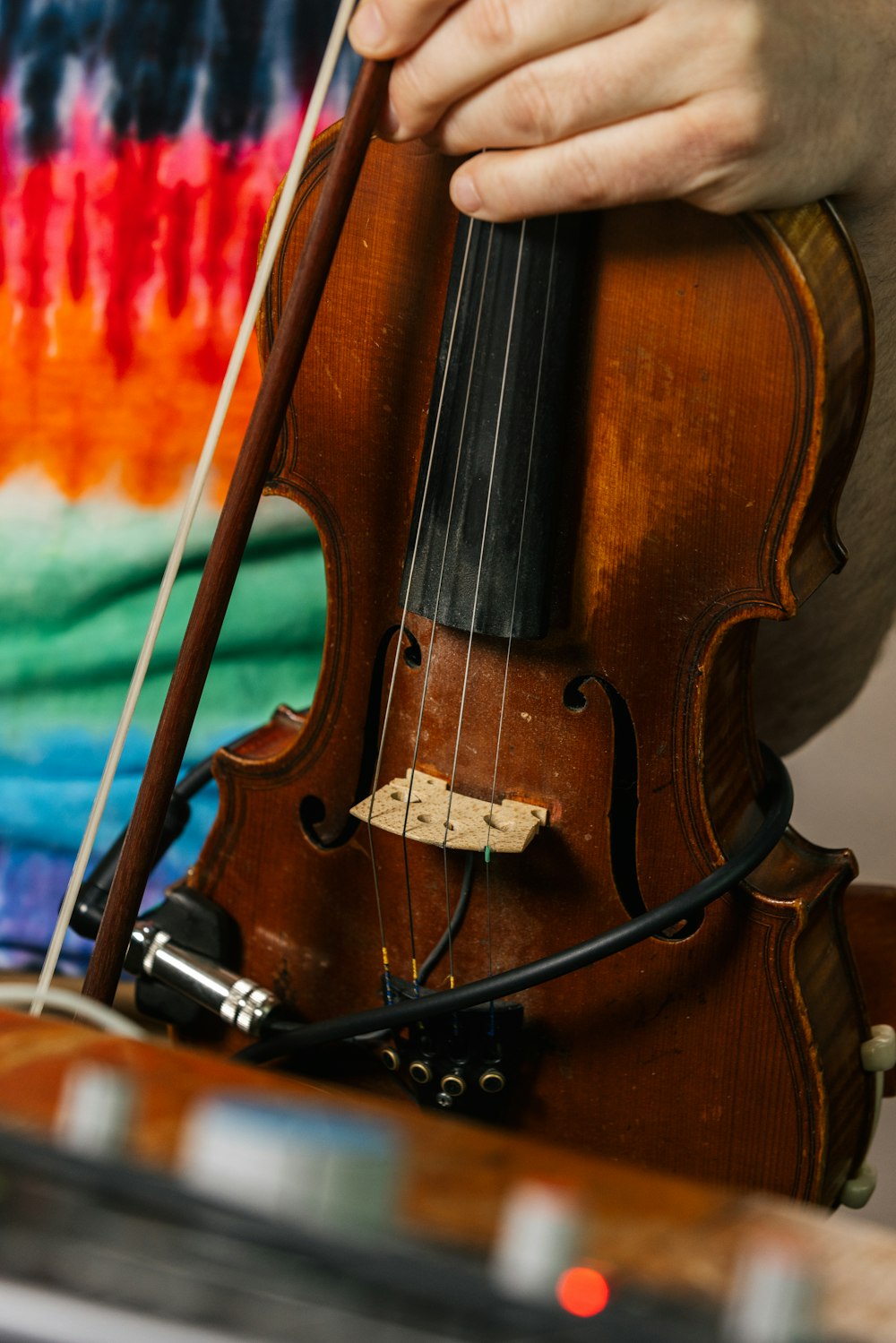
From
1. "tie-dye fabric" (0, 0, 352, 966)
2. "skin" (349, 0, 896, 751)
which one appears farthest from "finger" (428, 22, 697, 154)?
"tie-dye fabric" (0, 0, 352, 966)

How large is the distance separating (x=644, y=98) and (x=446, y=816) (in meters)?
0.38

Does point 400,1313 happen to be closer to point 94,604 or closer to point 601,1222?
point 601,1222

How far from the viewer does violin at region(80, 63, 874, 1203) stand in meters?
0.64

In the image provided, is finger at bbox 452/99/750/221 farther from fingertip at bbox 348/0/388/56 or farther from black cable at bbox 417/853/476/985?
black cable at bbox 417/853/476/985

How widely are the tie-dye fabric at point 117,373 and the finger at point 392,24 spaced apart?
0.39 meters

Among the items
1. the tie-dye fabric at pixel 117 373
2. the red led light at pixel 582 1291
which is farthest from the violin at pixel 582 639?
the red led light at pixel 582 1291

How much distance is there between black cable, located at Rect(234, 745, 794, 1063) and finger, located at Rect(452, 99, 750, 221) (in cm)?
33

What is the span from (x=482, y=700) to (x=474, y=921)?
5.2 inches

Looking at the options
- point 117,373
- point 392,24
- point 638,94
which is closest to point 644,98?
point 638,94

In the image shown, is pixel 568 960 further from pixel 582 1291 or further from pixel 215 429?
pixel 582 1291

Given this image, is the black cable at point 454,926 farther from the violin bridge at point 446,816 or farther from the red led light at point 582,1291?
the red led light at point 582,1291

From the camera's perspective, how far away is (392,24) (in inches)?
22.5

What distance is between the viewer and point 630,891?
0.70 metres

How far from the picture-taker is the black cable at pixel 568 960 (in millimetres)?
644
